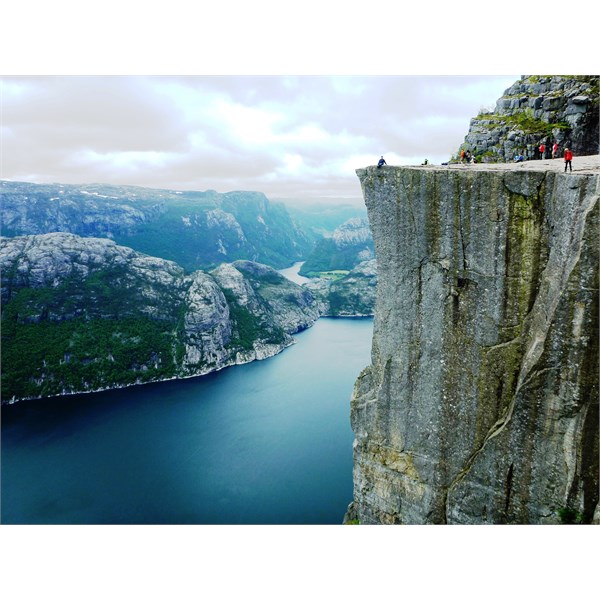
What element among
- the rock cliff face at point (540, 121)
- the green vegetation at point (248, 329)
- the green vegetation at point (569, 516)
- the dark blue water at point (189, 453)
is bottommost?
the dark blue water at point (189, 453)

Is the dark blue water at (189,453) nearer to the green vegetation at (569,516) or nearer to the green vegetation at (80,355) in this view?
the green vegetation at (80,355)

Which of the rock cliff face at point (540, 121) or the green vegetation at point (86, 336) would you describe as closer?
the rock cliff face at point (540, 121)

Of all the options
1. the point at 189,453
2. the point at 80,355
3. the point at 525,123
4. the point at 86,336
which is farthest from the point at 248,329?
the point at 525,123

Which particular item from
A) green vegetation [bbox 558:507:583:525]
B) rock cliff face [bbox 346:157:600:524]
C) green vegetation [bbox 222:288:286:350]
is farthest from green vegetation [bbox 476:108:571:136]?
green vegetation [bbox 222:288:286:350]

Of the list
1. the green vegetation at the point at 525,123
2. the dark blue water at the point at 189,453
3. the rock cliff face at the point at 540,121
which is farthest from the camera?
the dark blue water at the point at 189,453

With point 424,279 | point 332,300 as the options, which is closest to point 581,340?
point 424,279

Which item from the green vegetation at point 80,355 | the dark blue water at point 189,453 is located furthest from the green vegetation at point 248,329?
the dark blue water at point 189,453

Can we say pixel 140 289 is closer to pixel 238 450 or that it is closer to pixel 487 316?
pixel 238 450
